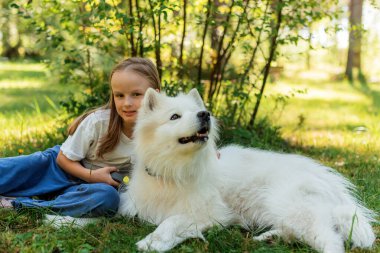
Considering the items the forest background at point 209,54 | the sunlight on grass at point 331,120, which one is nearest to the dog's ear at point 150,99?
the forest background at point 209,54

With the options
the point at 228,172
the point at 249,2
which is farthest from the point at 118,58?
the point at 228,172

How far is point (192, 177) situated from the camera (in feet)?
10.3

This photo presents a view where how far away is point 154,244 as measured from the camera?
2729 millimetres

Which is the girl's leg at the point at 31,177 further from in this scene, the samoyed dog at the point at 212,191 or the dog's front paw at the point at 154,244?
the dog's front paw at the point at 154,244

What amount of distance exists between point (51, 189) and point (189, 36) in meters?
2.85

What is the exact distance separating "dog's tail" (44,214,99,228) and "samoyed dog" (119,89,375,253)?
28 centimetres

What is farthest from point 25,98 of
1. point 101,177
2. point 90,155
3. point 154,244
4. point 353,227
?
point 353,227

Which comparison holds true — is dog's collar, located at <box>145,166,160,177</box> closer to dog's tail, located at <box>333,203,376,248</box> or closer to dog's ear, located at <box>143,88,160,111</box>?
dog's ear, located at <box>143,88,160,111</box>

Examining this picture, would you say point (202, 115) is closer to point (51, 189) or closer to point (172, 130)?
point (172, 130)

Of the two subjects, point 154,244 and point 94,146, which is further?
point 94,146

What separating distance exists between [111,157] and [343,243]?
6.39 ft

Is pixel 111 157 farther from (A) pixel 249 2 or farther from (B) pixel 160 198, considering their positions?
(A) pixel 249 2

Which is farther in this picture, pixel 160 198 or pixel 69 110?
pixel 69 110

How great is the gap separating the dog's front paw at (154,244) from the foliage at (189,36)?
2283 millimetres
